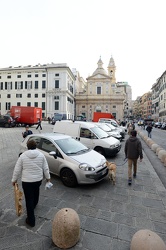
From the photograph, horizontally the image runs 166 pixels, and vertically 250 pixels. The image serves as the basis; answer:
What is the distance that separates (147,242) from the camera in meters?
2.38

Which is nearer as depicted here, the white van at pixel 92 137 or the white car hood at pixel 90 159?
the white car hood at pixel 90 159

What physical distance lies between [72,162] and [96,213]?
1.70 meters

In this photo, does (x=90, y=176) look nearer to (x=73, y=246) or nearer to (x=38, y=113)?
(x=73, y=246)

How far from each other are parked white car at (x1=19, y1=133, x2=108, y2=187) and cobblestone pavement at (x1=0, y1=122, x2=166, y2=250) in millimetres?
347

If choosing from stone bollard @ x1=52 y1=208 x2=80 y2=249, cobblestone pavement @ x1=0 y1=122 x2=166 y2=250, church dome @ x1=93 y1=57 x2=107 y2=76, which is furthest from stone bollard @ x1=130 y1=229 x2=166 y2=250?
church dome @ x1=93 y1=57 x2=107 y2=76

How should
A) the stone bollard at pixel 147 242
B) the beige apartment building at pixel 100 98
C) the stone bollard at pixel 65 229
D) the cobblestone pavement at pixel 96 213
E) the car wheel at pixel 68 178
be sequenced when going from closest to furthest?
the stone bollard at pixel 147 242
the stone bollard at pixel 65 229
the cobblestone pavement at pixel 96 213
the car wheel at pixel 68 178
the beige apartment building at pixel 100 98

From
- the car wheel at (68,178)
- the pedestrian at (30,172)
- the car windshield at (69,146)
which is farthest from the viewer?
the car windshield at (69,146)

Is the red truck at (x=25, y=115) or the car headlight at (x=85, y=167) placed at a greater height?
the red truck at (x=25, y=115)

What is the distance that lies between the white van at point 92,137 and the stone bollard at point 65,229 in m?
5.88

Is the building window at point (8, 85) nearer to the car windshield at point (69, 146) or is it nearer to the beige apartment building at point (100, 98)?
the beige apartment building at point (100, 98)

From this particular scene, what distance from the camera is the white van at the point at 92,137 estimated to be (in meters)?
8.69

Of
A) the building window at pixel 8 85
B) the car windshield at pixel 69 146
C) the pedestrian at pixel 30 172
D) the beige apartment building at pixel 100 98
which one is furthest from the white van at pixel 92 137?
the beige apartment building at pixel 100 98

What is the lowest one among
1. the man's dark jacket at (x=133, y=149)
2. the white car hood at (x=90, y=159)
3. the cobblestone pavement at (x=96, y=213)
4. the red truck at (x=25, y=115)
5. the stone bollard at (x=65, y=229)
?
the cobblestone pavement at (x=96, y=213)

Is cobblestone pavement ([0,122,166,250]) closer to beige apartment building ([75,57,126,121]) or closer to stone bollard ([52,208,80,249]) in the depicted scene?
stone bollard ([52,208,80,249])
